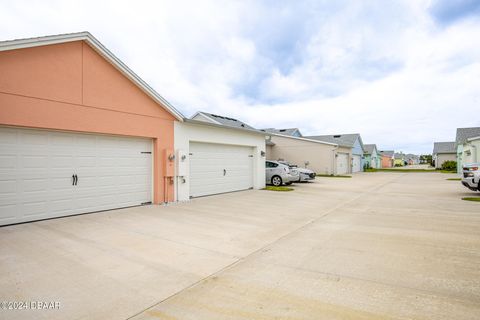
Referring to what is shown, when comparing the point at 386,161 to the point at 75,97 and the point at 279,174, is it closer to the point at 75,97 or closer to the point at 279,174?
Result: the point at 279,174

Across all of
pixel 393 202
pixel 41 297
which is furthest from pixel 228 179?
pixel 41 297

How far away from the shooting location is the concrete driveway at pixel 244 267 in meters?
2.74

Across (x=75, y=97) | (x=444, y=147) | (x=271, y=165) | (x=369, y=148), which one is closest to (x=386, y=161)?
(x=444, y=147)

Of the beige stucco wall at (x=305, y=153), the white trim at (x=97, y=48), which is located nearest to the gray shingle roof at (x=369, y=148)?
the beige stucco wall at (x=305, y=153)

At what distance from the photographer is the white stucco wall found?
32.0 ft

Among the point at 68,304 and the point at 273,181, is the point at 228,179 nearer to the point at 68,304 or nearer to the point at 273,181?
the point at 273,181

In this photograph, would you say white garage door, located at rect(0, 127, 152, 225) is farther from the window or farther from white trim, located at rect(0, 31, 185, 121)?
the window

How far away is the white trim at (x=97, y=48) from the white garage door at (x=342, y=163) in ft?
70.4

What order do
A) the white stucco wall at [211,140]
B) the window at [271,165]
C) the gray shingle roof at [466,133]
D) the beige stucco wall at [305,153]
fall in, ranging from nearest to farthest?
the white stucco wall at [211,140] < the window at [271,165] < the beige stucco wall at [305,153] < the gray shingle roof at [466,133]

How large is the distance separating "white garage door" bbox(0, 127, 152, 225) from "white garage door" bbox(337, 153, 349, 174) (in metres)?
22.6

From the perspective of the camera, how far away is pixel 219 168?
1180 centimetres

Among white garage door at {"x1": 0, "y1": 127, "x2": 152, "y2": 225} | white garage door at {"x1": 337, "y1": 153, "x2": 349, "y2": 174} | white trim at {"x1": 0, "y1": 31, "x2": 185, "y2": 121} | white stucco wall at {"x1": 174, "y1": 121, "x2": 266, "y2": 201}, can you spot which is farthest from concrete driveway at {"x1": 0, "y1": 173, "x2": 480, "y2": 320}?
white garage door at {"x1": 337, "y1": 153, "x2": 349, "y2": 174}

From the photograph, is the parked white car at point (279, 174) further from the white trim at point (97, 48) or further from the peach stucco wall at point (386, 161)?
the peach stucco wall at point (386, 161)

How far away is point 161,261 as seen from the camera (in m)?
4.06
